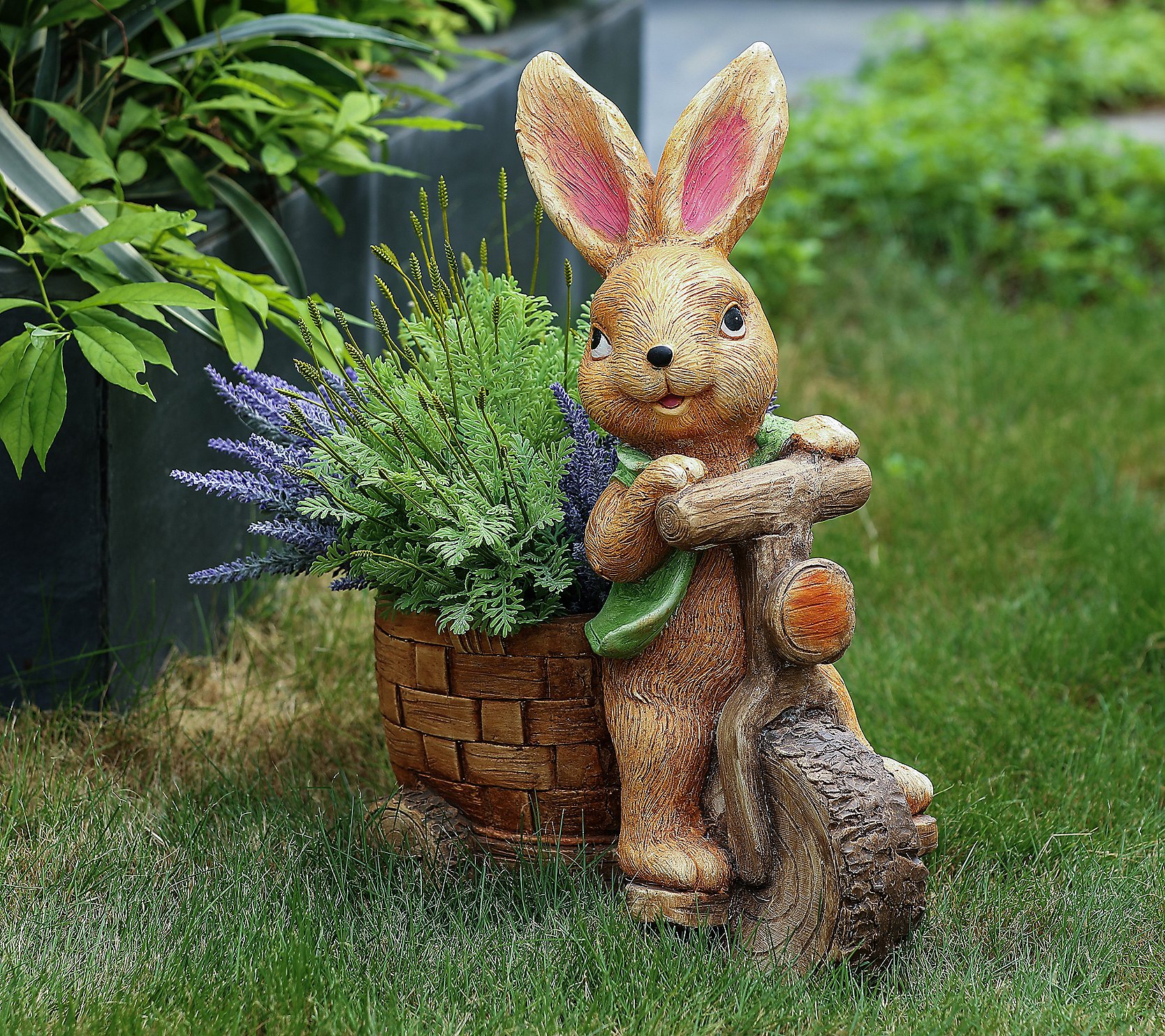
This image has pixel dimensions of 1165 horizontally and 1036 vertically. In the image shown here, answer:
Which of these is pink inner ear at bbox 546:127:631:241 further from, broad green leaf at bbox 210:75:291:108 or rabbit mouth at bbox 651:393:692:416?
broad green leaf at bbox 210:75:291:108

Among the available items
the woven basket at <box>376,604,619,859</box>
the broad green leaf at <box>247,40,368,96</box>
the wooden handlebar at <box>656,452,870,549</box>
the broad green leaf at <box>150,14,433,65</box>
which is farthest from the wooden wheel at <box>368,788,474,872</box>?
the broad green leaf at <box>247,40,368,96</box>

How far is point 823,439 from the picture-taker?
179cm

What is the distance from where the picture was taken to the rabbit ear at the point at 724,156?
182 centimetres

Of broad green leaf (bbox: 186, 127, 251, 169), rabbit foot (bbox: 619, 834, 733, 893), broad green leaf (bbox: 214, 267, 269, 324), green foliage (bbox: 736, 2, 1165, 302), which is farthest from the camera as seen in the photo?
green foliage (bbox: 736, 2, 1165, 302)

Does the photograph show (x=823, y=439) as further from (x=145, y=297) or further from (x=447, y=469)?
(x=145, y=297)

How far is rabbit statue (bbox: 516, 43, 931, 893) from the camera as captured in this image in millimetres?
1740

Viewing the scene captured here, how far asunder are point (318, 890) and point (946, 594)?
170cm

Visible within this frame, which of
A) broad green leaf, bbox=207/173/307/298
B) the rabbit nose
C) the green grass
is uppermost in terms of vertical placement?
broad green leaf, bbox=207/173/307/298

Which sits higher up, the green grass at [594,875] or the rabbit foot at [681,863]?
the rabbit foot at [681,863]

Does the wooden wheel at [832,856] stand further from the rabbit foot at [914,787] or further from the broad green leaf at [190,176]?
the broad green leaf at [190,176]

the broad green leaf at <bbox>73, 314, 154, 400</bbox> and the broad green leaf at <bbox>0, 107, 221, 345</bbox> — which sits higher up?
the broad green leaf at <bbox>0, 107, 221, 345</bbox>

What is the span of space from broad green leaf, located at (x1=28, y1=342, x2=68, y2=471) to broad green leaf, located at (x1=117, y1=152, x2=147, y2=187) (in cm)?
Result: 63

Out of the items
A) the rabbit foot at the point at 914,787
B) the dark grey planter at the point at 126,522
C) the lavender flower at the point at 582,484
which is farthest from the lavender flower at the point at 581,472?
the dark grey planter at the point at 126,522

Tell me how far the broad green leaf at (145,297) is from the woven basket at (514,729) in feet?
1.77
